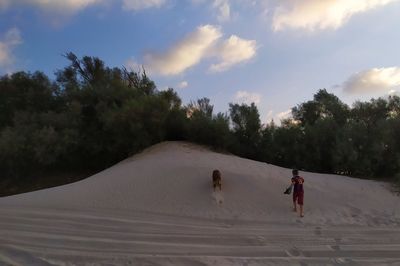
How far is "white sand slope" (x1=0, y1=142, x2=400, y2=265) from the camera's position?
998cm

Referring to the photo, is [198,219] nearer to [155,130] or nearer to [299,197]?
[299,197]

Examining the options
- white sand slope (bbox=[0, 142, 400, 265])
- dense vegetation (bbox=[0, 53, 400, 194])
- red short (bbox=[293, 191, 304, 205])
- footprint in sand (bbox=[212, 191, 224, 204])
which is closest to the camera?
white sand slope (bbox=[0, 142, 400, 265])

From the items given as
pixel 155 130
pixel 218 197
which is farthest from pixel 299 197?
pixel 155 130

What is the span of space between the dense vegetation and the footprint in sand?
331 inches

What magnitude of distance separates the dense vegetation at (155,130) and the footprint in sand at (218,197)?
841 cm

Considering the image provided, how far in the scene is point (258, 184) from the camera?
1739 centimetres

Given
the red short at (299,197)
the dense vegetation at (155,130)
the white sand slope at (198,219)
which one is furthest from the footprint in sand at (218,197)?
the dense vegetation at (155,130)

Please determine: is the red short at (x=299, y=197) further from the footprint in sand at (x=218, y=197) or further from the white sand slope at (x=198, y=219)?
the footprint in sand at (x=218, y=197)

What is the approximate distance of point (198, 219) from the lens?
46.7 feet

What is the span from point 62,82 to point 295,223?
19867 millimetres

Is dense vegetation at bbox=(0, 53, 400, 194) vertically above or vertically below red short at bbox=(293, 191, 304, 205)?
above

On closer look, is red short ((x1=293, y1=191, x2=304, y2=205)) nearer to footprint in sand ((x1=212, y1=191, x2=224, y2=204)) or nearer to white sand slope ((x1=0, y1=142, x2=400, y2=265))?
white sand slope ((x1=0, y1=142, x2=400, y2=265))

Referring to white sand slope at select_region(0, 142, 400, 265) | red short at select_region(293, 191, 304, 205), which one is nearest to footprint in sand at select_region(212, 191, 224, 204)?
white sand slope at select_region(0, 142, 400, 265)

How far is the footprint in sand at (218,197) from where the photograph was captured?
15750mm
